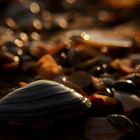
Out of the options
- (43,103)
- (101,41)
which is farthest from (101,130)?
(101,41)

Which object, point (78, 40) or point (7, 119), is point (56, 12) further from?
point (7, 119)

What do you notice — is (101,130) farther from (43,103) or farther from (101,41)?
(101,41)

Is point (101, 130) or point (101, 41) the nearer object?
point (101, 130)

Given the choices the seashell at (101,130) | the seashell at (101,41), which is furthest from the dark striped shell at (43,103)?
the seashell at (101,41)

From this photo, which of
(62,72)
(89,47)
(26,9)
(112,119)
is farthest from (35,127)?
(26,9)

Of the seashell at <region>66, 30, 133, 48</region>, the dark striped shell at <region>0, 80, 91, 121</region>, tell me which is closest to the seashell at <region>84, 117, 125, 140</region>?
the dark striped shell at <region>0, 80, 91, 121</region>

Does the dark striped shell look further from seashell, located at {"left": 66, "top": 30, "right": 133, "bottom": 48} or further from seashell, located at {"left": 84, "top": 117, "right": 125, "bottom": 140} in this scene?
seashell, located at {"left": 66, "top": 30, "right": 133, "bottom": 48}

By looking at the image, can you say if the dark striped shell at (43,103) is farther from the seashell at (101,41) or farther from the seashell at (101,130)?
the seashell at (101,41)
